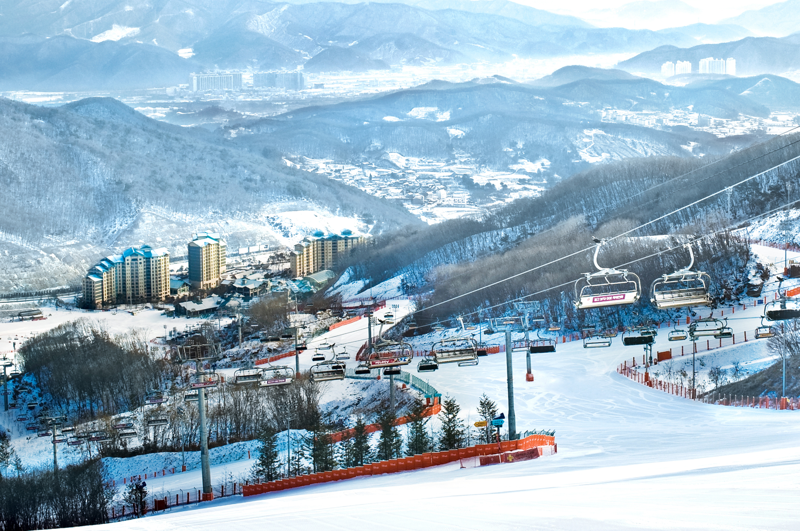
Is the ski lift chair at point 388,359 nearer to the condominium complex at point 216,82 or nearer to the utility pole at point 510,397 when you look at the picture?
the utility pole at point 510,397

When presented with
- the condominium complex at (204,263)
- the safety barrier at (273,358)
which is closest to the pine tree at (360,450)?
the safety barrier at (273,358)

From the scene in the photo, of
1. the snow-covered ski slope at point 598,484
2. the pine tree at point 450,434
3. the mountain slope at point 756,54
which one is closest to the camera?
the snow-covered ski slope at point 598,484

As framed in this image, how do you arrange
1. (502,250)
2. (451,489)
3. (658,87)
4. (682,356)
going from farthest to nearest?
(658,87) → (502,250) → (682,356) → (451,489)

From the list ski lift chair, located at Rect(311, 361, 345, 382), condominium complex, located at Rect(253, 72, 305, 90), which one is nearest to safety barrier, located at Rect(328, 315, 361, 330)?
ski lift chair, located at Rect(311, 361, 345, 382)

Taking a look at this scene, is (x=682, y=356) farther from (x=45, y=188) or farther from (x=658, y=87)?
Result: (x=658, y=87)

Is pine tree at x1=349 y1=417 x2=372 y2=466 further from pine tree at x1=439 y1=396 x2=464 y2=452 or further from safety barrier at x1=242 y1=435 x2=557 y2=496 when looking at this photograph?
pine tree at x1=439 y1=396 x2=464 y2=452

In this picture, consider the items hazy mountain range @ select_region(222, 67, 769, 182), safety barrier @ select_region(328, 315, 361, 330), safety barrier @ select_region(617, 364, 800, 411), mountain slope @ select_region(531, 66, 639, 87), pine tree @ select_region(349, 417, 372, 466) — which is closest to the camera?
pine tree @ select_region(349, 417, 372, 466)

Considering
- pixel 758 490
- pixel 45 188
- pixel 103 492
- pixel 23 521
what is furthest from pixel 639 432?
pixel 45 188
